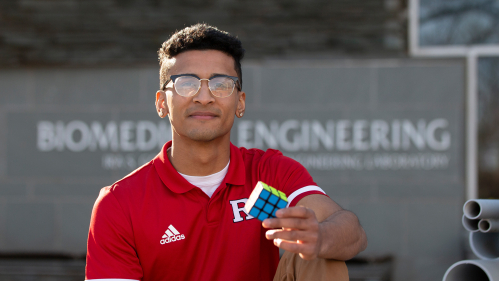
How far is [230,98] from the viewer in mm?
2330

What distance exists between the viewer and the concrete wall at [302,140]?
4.97m

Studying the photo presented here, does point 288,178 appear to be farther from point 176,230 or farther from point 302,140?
point 302,140

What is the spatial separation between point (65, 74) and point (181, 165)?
3608 millimetres

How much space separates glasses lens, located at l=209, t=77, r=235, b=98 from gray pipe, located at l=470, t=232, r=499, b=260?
155 cm

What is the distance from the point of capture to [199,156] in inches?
93.4

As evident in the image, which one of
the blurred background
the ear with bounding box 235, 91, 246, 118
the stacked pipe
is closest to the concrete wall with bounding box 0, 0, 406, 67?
the blurred background

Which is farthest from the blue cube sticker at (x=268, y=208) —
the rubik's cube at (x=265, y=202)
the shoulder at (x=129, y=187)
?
the shoulder at (x=129, y=187)

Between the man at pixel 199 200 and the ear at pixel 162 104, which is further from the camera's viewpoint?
the ear at pixel 162 104

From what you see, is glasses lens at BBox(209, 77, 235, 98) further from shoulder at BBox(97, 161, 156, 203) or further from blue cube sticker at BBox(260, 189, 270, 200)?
blue cube sticker at BBox(260, 189, 270, 200)

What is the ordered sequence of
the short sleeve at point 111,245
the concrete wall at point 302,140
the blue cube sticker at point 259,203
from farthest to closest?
the concrete wall at point 302,140
the short sleeve at point 111,245
the blue cube sticker at point 259,203

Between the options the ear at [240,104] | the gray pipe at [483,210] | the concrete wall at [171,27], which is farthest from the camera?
the concrete wall at [171,27]

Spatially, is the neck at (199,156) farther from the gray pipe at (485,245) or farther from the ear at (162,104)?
the gray pipe at (485,245)

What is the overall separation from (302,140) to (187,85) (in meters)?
2.98

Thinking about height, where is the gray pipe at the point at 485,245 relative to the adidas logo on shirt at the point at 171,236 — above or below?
below
